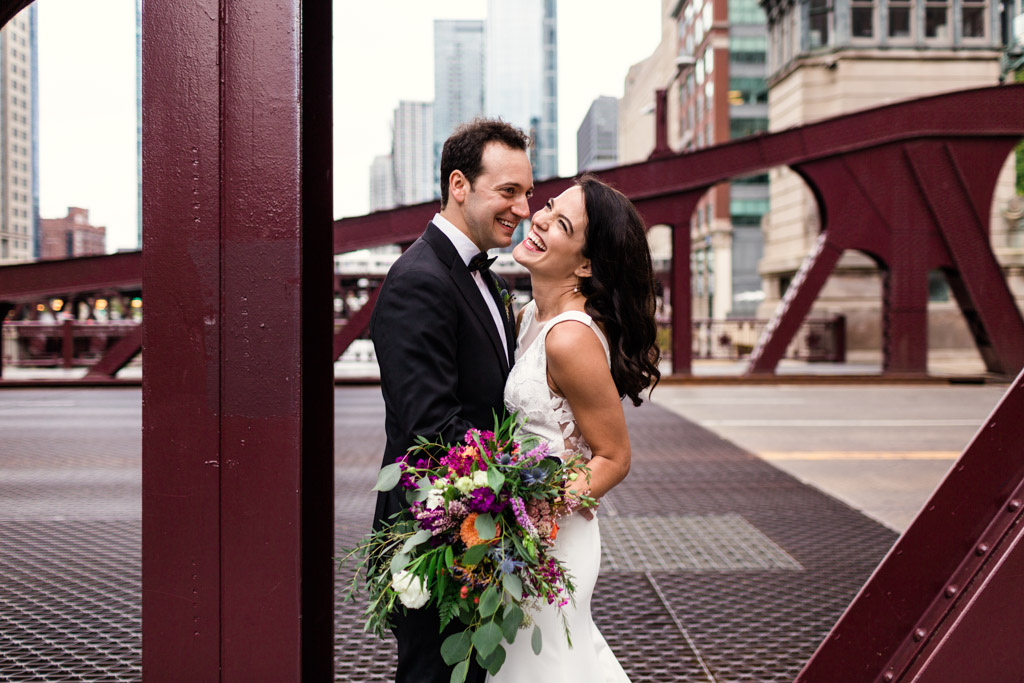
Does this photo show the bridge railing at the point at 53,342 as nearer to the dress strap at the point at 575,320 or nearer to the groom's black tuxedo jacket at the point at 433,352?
the groom's black tuxedo jacket at the point at 433,352

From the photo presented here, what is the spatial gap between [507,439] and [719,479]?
5.88 metres

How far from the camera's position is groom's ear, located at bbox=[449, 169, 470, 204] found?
2557 millimetres

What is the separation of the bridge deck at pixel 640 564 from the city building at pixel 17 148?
7.21ft

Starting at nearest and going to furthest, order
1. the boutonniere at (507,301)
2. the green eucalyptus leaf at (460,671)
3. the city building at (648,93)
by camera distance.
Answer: the green eucalyptus leaf at (460,671) → the boutonniere at (507,301) → the city building at (648,93)

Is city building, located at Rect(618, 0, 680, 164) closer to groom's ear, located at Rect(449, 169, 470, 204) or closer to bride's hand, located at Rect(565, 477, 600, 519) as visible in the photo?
groom's ear, located at Rect(449, 169, 470, 204)

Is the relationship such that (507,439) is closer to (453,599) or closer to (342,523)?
(453,599)

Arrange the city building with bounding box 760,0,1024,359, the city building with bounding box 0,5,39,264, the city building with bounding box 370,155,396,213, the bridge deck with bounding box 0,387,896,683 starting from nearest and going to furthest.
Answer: the bridge deck with bounding box 0,387,896,683 < the city building with bounding box 0,5,39,264 < the city building with bounding box 760,0,1024,359 < the city building with bounding box 370,155,396,213

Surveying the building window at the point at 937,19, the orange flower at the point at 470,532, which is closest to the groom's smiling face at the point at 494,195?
the orange flower at the point at 470,532

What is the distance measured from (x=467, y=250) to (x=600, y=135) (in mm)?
157385

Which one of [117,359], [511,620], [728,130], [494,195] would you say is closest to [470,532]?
[511,620]

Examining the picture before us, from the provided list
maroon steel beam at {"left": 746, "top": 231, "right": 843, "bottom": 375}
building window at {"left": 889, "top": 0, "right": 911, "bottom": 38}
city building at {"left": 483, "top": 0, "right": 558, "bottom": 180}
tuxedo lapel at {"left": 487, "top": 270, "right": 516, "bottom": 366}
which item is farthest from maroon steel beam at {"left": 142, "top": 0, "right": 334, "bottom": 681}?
city building at {"left": 483, "top": 0, "right": 558, "bottom": 180}

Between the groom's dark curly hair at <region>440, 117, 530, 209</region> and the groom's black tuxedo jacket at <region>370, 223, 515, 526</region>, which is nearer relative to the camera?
the groom's black tuxedo jacket at <region>370, 223, 515, 526</region>

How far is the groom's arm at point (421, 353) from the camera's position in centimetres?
214

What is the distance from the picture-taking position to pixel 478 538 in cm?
196
